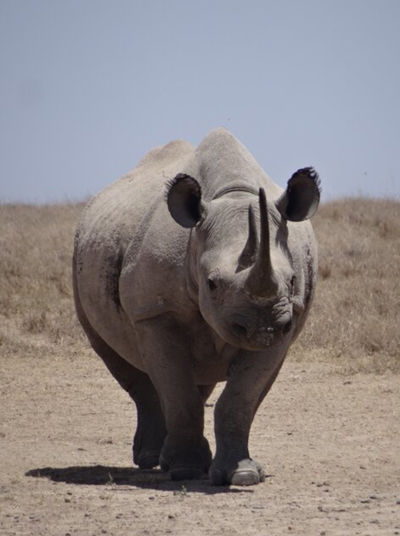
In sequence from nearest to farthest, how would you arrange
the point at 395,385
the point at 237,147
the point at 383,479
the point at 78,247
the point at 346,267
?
the point at 383,479, the point at 237,147, the point at 78,247, the point at 395,385, the point at 346,267

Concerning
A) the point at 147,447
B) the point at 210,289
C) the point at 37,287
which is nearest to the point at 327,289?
the point at 37,287

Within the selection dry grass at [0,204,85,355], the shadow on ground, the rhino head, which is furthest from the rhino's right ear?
dry grass at [0,204,85,355]

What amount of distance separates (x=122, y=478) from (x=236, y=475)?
0.92m

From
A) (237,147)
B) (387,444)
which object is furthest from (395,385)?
(237,147)

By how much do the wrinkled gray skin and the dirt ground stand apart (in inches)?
14.2

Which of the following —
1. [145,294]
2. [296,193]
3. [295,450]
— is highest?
[296,193]

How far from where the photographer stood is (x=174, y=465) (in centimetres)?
766

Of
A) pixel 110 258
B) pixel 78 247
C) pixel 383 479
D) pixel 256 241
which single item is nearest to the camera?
pixel 256 241

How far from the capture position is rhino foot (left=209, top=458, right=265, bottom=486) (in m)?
7.23

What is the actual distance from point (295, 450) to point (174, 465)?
143 centimetres

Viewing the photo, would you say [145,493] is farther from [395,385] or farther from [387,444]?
[395,385]

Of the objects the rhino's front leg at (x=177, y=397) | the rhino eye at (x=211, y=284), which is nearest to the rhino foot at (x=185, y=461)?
the rhino's front leg at (x=177, y=397)

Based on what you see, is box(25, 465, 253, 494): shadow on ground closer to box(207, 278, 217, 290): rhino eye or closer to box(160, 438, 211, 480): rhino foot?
box(160, 438, 211, 480): rhino foot

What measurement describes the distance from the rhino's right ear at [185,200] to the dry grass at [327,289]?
513cm
